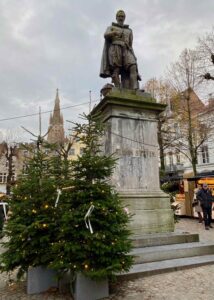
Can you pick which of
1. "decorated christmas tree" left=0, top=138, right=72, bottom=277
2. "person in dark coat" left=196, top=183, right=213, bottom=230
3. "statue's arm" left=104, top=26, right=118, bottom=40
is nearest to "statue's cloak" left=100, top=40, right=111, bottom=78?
"statue's arm" left=104, top=26, right=118, bottom=40

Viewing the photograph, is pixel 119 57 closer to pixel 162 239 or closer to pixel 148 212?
pixel 148 212

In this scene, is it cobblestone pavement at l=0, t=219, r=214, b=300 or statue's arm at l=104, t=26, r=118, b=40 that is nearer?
cobblestone pavement at l=0, t=219, r=214, b=300

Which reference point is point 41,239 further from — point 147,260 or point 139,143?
point 139,143

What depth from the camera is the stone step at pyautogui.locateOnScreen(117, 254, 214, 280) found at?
504 centimetres

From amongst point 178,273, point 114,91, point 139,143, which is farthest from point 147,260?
point 114,91

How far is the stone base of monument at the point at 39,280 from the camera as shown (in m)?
4.73

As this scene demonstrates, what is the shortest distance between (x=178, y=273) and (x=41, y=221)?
2.65m

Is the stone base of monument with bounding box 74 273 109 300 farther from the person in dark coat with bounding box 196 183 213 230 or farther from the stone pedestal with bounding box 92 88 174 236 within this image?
the person in dark coat with bounding box 196 183 213 230

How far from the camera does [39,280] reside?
15.7ft

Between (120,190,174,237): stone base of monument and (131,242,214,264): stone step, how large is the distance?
0.65m

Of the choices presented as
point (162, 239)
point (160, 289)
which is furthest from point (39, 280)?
point (162, 239)

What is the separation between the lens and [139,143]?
24.9 ft

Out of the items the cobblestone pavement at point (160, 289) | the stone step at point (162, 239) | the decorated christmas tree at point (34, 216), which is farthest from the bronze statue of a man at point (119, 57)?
the cobblestone pavement at point (160, 289)

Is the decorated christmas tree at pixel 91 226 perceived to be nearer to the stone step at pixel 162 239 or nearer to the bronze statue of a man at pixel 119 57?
the stone step at pixel 162 239
